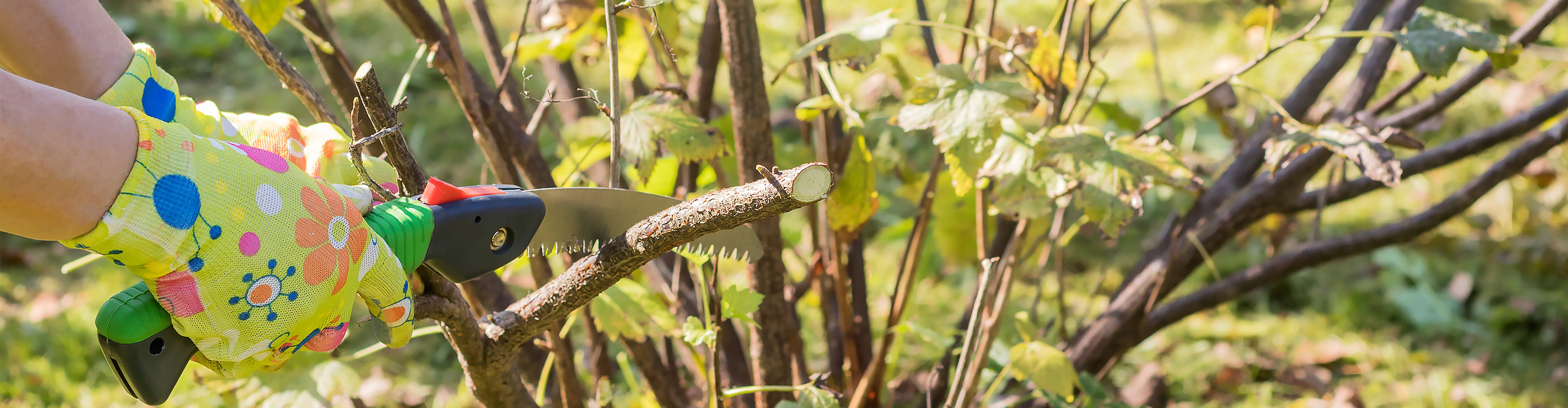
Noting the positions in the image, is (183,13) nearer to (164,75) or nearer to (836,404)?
(164,75)

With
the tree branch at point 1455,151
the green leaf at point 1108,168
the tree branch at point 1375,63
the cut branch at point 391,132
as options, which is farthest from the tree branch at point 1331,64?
the cut branch at point 391,132

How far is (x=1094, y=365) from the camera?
124 centimetres

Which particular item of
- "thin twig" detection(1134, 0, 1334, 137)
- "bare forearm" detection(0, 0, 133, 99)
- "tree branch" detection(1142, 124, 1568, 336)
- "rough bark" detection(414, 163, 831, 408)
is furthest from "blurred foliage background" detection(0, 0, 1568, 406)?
"bare forearm" detection(0, 0, 133, 99)

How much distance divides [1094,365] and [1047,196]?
1.69 ft

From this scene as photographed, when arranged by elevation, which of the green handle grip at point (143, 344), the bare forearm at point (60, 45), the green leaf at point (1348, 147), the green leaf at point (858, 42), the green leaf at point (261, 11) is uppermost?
the green leaf at point (1348, 147)

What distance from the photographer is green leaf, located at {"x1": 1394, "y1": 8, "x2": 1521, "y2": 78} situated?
2.77 ft

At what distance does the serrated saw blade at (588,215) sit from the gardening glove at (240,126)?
134 millimetres

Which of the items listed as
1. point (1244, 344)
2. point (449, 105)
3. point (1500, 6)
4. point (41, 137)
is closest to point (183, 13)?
point (449, 105)

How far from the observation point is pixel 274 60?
722mm

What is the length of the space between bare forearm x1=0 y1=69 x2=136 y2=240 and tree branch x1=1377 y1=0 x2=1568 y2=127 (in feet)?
4.16

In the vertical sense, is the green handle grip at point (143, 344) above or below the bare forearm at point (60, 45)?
below

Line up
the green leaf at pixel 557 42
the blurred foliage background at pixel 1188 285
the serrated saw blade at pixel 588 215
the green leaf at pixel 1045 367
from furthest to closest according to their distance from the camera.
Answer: the blurred foliage background at pixel 1188 285, the green leaf at pixel 557 42, the green leaf at pixel 1045 367, the serrated saw blade at pixel 588 215

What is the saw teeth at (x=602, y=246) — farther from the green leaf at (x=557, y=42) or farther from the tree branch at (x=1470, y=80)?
the tree branch at (x=1470, y=80)

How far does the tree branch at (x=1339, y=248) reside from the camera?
1161 millimetres
